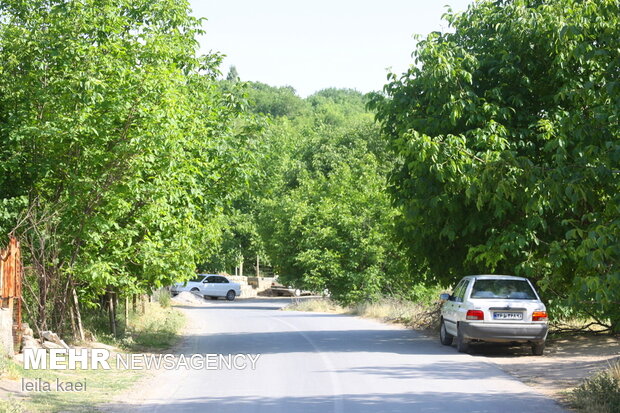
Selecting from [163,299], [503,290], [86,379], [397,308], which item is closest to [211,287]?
[163,299]

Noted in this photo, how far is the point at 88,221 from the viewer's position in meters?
15.6

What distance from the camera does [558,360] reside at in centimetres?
1616

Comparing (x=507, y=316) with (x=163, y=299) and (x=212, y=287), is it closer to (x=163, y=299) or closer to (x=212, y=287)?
(x=163, y=299)

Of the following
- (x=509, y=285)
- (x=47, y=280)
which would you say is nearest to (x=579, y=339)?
(x=509, y=285)

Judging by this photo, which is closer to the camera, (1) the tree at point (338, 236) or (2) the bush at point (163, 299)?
(1) the tree at point (338, 236)

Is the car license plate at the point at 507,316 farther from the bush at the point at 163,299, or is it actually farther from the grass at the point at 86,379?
the bush at the point at 163,299

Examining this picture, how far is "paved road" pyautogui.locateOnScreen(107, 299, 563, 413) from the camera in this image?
1023 centimetres

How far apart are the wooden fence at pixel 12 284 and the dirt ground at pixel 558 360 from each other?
884cm

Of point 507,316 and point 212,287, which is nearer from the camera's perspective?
point 507,316

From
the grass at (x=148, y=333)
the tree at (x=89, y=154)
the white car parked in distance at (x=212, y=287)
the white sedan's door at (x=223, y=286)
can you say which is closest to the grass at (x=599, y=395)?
the tree at (x=89, y=154)

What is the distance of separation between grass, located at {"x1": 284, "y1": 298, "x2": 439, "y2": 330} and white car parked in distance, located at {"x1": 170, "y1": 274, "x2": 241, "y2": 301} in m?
13.9

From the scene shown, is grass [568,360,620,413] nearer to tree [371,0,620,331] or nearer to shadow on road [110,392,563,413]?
shadow on road [110,392,563,413]

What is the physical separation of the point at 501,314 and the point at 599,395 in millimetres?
6628

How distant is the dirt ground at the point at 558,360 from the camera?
12.9 meters
